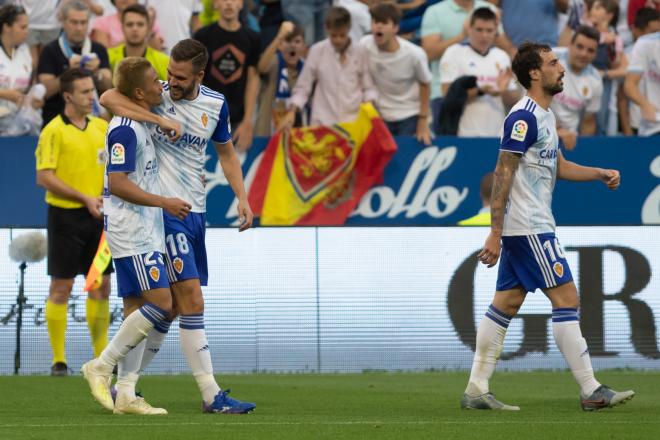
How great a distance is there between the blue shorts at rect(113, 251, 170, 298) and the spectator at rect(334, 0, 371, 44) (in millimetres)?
8413

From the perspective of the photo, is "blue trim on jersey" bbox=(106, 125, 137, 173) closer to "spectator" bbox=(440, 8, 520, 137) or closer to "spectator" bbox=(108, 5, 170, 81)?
"spectator" bbox=(108, 5, 170, 81)

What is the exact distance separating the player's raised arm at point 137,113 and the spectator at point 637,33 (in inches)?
357

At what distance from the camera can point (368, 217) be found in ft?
50.8

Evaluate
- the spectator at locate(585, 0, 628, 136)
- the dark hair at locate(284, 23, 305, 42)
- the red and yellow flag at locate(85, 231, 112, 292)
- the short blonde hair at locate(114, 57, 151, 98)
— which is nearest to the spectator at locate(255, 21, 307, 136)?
the dark hair at locate(284, 23, 305, 42)

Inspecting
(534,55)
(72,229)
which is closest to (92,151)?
(72,229)

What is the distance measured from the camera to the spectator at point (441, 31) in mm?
16297

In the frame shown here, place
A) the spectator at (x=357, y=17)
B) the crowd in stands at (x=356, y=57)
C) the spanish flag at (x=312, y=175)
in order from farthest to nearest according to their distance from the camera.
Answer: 1. the spectator at (x=357, y=17)
2. the spanish flag at (x=312, y=175)
3. the crowd in stands at (x=356, y=57)

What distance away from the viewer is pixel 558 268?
8.77 meters

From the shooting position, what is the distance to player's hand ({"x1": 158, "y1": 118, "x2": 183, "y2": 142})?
27.8 ft

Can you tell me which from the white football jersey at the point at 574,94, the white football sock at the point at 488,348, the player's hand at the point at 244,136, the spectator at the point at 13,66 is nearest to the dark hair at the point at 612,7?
the white football jersey at the point at 574,94

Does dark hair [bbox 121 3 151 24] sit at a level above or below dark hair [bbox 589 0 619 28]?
below

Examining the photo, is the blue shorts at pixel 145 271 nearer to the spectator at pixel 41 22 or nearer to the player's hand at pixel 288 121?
the player's hand at pixel 288 121

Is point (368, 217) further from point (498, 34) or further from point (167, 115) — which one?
point (167, 115)

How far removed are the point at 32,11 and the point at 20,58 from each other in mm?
1169
